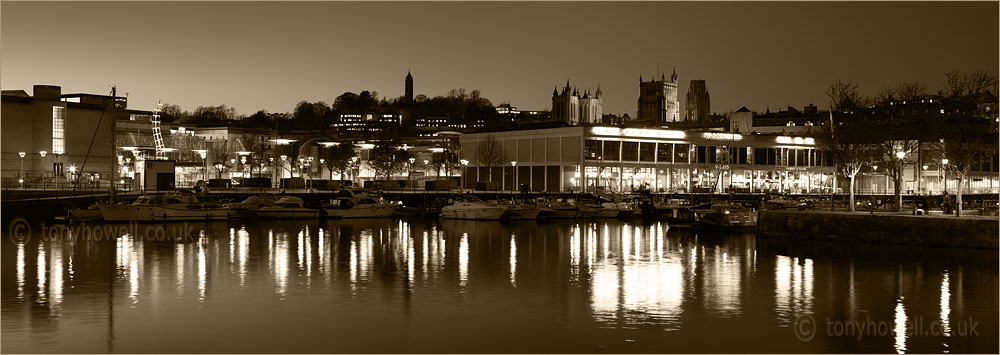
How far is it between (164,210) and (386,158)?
221 feet

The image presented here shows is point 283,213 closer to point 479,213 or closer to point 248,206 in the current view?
point 248,206

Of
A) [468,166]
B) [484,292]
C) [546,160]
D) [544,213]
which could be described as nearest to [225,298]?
[484,292]

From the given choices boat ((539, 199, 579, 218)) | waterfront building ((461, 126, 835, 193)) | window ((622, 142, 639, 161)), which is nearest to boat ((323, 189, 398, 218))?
boat ((539, 199, 579, 218))

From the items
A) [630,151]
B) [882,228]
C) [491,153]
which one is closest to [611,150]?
[630,151]

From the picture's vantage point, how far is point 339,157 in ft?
417

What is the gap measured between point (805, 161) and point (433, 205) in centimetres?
6533

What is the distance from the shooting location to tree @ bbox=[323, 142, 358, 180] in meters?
124

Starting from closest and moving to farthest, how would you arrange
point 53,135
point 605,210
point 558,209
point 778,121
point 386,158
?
point 558,209, point 605,210, point 53,135, point 386,158, point 778,121

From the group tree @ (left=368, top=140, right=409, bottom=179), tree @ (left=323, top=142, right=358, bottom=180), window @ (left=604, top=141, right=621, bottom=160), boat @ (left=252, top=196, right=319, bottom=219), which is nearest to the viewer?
boat @ (left=252, top=196, right=319, bottom=219)

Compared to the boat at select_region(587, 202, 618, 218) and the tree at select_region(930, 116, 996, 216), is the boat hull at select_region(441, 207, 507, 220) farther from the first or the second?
the tree at select_region(930, 116, 996, 216)

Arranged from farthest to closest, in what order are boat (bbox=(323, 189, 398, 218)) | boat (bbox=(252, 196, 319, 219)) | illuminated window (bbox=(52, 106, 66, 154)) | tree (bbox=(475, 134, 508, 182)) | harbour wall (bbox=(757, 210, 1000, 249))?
tree (bbox=(475, 134, 508, 182))
illuminated window (bbox=(52, 106, 66, 154))
boat (bbox=(323, 189, 398, 218))
boat (bbox=(252, 196, 319, 219))
harbour wall (bbox=(757, 210, 1000, 249))

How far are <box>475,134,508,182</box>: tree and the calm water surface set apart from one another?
5881cm

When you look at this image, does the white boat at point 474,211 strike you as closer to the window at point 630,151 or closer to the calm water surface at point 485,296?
the calm water surface at point 485,296

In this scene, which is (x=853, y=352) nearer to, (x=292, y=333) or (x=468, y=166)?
(x=292, y=333)
